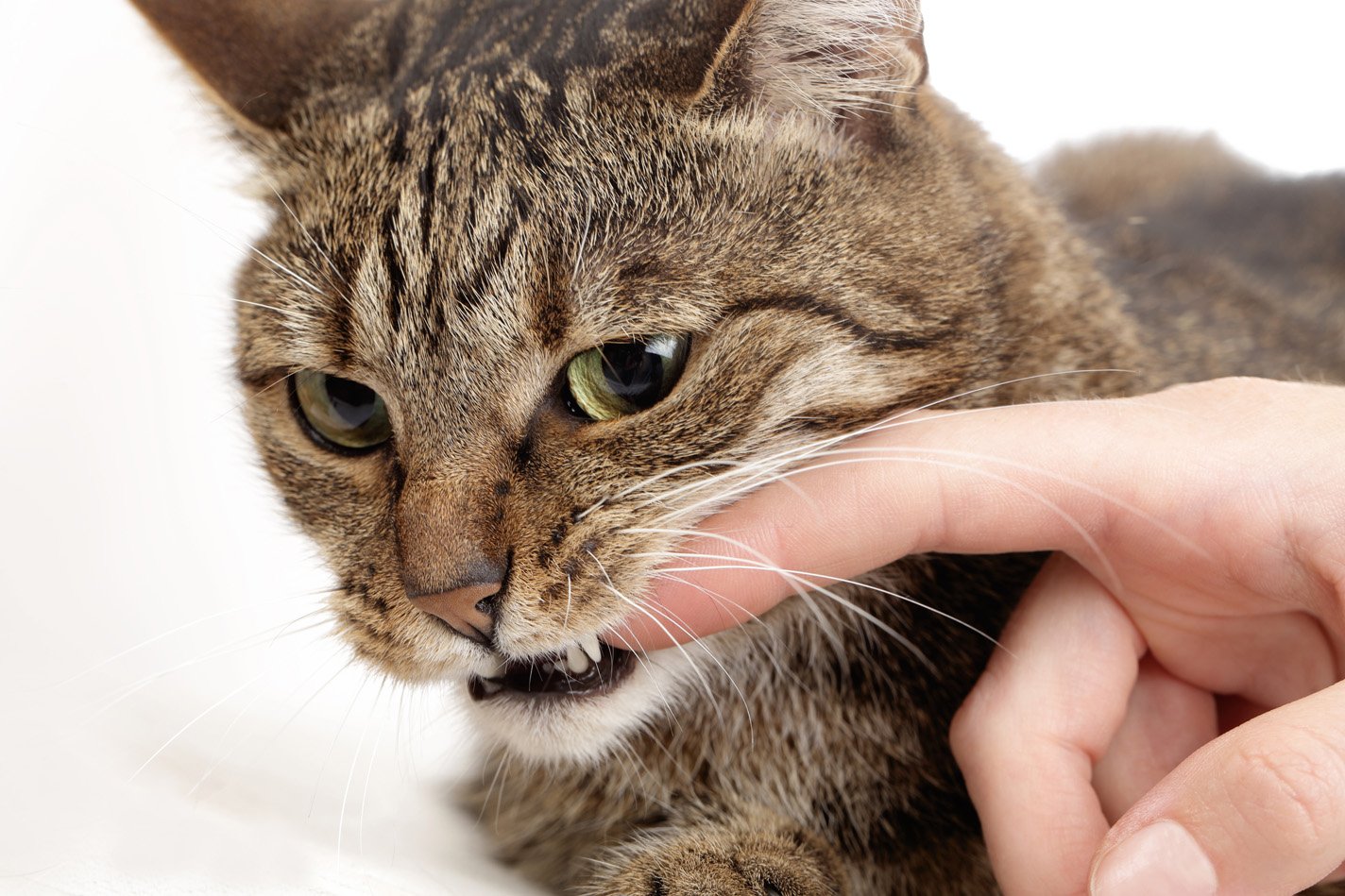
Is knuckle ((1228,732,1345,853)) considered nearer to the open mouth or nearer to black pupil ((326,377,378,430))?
the open mouth

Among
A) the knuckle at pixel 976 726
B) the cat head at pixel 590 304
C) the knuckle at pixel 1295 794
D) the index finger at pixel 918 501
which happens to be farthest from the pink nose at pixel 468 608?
the knuckle at pixel 1295 794

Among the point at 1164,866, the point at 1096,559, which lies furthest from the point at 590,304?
the point at 1164,866

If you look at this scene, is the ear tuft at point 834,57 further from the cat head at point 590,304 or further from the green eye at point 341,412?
the green eye at point 341,412

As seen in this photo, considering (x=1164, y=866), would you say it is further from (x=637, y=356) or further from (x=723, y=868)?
(x=637, y=356)

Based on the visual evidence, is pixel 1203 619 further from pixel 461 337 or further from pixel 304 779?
pixel 304 779

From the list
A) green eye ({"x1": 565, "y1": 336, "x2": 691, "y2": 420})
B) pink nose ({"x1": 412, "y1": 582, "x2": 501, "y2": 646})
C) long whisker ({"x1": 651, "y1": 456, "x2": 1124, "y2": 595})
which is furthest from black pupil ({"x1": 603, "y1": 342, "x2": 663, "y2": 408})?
pink nose ({"x1": 412, "y1": 582, "x2": 501, "y2": 646})
